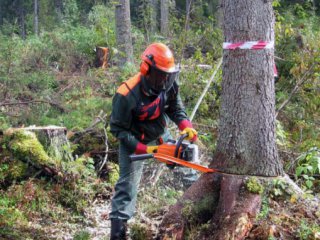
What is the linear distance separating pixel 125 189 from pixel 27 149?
200 centimetres

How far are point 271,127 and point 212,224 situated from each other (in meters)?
1.10

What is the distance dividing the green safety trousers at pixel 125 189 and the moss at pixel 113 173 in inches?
66.8

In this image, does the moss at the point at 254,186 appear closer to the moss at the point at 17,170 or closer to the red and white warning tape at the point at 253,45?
the red and white warning tape at the point at 253,45

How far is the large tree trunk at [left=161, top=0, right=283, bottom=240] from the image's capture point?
4.11 m

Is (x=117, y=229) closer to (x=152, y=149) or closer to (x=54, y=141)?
(x=152, y=149)

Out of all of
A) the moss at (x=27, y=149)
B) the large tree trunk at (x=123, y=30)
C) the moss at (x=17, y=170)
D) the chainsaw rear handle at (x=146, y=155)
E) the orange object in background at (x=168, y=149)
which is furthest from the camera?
the large tree trunk at (x=123, y=30)

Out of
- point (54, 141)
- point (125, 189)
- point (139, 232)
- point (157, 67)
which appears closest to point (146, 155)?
point (125, 189)

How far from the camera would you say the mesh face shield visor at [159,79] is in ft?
13.3

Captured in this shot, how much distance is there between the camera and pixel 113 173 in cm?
629

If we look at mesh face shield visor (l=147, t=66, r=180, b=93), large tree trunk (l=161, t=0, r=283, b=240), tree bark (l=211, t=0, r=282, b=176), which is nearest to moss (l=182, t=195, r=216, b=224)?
large tree trunk (l=161, t=0, r=283, b=240)

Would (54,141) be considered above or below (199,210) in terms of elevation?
above

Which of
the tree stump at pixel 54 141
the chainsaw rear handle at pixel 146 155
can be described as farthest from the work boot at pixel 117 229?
the tree stump at pixel 54 141

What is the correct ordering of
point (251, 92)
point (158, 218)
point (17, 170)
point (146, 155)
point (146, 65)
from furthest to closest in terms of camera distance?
point (17, 170) → point (158, 218) → point (251, 92) → point (146, 65) → point (146, 155)

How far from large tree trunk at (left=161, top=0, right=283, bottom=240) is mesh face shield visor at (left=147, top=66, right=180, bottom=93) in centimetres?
58
